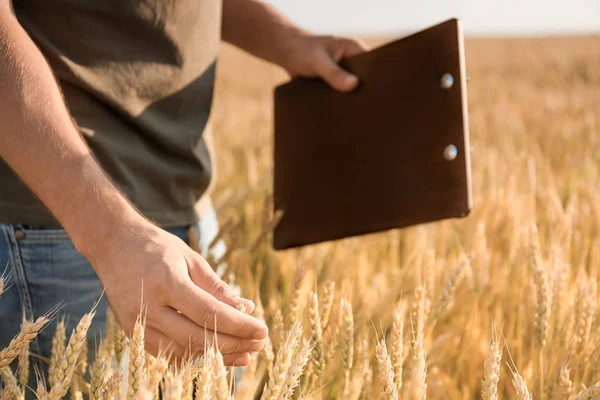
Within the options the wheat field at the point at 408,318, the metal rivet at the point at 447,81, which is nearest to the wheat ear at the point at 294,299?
the wheat field at the point at 408,318

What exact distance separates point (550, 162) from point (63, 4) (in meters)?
2.79

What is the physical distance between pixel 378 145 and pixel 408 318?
36 cm

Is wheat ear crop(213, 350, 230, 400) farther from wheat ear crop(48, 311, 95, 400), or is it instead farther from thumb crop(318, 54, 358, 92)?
thumb crop(318, 54, 358, 92)

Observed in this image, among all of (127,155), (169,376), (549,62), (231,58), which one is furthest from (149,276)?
(231,58)

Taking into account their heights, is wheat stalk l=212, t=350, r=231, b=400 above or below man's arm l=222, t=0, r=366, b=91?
below

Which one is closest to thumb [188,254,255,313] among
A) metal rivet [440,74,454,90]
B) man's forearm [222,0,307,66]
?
metal rivet [440,74,454,90]

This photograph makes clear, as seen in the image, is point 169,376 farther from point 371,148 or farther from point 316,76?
point 316,76

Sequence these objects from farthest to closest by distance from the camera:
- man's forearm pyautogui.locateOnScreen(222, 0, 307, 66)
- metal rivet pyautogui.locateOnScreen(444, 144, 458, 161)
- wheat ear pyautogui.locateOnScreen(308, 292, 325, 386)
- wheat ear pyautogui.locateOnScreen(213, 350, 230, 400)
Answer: man's forearm pyautogui.locateOnScreen(222, 0, 307, 66) → metal rivet pyautogui.locateOnScreen(444, 144, 458, 161) → wheat ear pyautogui.locateOnScreen(308, 292, 325, 386) → wheat ear pyautogui.locateOnScreen(213, 350, 230, 400)

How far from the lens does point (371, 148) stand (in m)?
1.26

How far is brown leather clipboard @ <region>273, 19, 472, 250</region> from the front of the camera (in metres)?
1.09

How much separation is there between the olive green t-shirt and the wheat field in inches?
8.0

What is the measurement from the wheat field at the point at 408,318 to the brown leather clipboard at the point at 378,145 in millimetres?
105

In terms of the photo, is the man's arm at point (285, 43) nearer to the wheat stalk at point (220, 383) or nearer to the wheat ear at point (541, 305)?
the wheat ear at point (541, 305)

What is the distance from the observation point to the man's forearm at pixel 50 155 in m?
0.71
